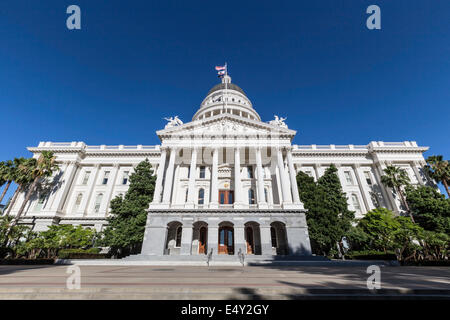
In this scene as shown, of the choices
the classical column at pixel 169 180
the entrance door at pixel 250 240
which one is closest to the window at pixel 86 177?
the classical column at pixel 169 180

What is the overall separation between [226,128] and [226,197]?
10.1 m

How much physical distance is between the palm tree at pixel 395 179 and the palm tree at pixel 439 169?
3739 millimetres

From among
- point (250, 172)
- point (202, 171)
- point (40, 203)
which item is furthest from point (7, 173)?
point (250, 172)

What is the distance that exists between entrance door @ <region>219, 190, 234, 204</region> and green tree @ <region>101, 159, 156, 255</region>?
388 inches

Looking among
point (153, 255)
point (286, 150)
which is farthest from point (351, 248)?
point (153, 255)

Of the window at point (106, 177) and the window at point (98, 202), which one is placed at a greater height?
the window at point (106, 177)

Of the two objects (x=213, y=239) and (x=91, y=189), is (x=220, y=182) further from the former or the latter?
(x=91, y=189)

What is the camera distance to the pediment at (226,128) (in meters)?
28.3

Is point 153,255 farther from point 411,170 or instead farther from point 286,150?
point 411,170

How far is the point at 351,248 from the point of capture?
26969 mm

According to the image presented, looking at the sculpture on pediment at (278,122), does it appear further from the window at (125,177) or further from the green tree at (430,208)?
the window at (125,177)
